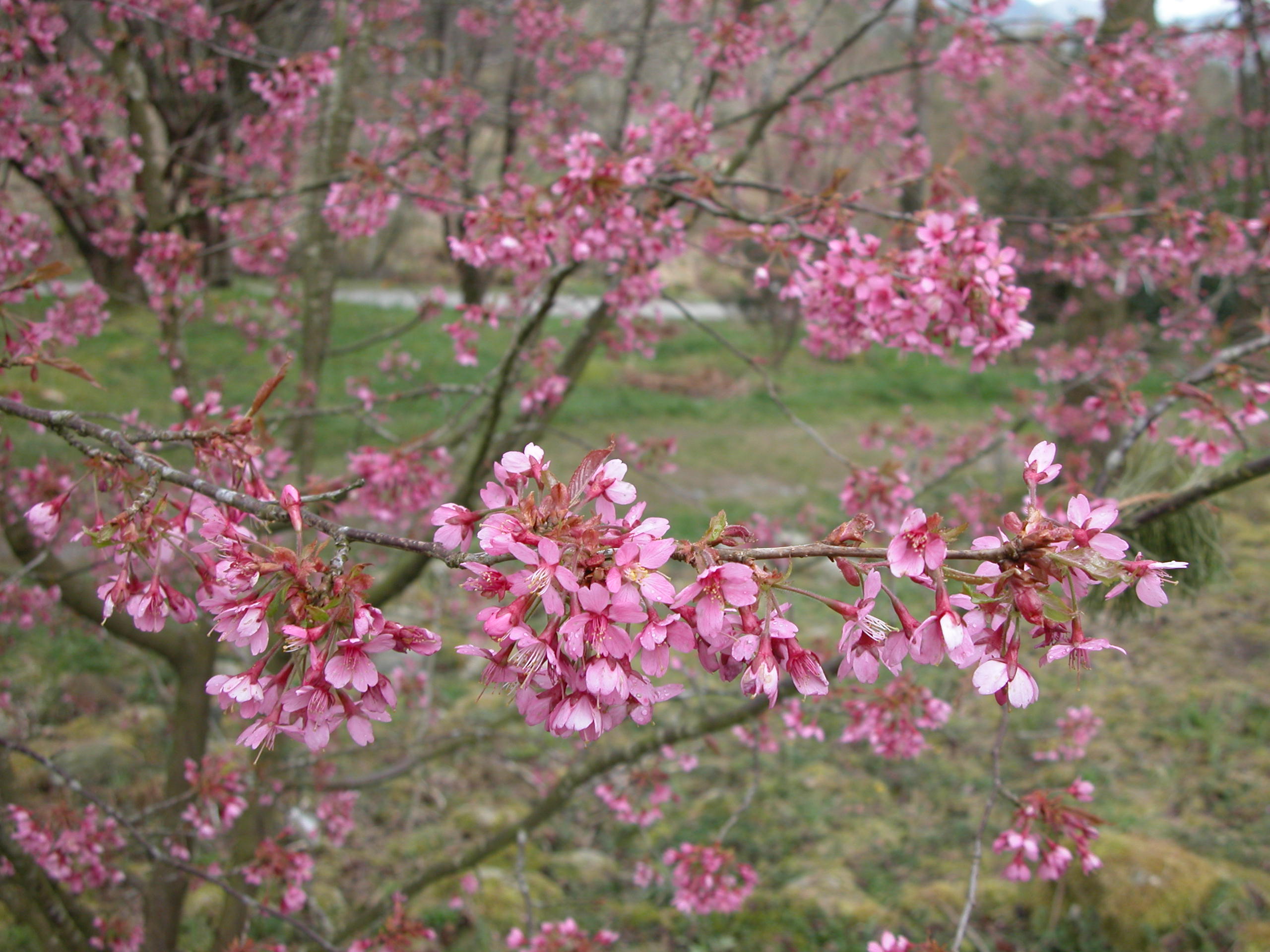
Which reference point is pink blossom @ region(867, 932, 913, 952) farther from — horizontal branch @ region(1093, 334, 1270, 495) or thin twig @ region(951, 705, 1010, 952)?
horizontal branch @ region(1093, 334, 1270, 495)

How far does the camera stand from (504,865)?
396cm

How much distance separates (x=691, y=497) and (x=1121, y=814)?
8.76 feet

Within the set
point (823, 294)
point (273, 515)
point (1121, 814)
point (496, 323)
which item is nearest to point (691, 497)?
point (496, 323)

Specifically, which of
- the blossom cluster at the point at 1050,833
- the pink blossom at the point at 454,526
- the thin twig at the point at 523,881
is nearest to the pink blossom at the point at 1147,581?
the pink blossom at the point at 454,526

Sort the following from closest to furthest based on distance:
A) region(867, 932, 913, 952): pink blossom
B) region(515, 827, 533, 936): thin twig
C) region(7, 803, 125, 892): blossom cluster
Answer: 1. region(867, 932, 913, 952): pink blossom
2. region(515, 827, 533, 936): thin twig
3. region(7, 803, 125, 892): blossom cluster

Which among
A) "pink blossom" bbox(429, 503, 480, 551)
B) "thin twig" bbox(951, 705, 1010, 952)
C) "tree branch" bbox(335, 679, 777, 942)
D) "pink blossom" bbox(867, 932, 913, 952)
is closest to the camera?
"pink blossom" bbox(429, 503, 480, 551)

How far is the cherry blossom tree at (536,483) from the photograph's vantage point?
85cm

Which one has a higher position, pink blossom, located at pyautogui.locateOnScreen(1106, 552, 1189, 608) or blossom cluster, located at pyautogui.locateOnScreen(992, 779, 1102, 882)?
pink blossom, located at pyautogui.locateOnScreen(1106, 552, 1189, 608)

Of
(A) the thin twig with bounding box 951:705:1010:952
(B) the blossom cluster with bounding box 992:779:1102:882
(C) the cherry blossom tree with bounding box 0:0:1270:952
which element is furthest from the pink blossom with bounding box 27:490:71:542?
(B) the blossom cluster with bounding box 992:779:1102:882

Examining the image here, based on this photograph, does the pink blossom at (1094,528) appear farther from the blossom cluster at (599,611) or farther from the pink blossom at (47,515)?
the pink blossom at (47,515)

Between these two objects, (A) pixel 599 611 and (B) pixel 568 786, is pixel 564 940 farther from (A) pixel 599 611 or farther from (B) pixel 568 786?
(A) pixel 599 611

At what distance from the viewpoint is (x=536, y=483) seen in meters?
0.93

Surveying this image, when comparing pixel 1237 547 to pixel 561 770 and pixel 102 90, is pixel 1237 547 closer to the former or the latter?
pixel 561 770

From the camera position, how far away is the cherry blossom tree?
0.85m
